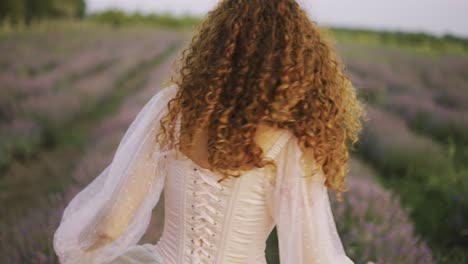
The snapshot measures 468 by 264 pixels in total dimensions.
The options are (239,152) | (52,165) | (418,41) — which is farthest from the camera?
(418,41)

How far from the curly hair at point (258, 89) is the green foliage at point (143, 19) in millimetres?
51847

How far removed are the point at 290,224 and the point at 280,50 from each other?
0.55 metres

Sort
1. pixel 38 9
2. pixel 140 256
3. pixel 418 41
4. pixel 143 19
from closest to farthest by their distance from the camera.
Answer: pixel 140 256, pixel 38 9, pixel 418 41, pixel 143 19

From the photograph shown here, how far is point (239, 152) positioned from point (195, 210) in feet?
0.91

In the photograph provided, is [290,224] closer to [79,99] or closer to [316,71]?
[316,71]

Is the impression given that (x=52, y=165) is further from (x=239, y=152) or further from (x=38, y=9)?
(x=38, y=9)

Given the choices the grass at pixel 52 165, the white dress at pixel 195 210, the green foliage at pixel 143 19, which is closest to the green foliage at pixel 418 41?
the grass at pixel 52 165

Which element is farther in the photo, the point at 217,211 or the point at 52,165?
the point at 52,165

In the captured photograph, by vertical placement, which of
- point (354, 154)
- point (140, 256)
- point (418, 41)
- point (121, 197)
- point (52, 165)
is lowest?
point (52, 165)

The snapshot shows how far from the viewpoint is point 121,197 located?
1613 millimetres

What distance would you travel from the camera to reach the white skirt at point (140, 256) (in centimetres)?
170

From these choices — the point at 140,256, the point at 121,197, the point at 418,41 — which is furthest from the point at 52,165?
the point at 418,41

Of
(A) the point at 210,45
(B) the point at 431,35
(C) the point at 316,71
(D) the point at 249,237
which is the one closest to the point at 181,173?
(D) the point at 249,237

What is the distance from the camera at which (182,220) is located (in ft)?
5.22
